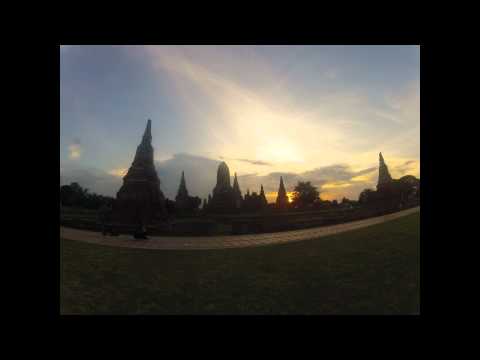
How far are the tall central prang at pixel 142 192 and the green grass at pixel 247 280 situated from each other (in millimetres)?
8869

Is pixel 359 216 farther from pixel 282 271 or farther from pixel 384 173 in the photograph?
pixel 384 173

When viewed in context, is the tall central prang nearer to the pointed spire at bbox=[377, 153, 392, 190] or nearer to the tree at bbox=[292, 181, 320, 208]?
the tree at bbox=[292, 181, 320, 208]

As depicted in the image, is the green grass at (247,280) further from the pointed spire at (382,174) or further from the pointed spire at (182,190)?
the pointed spire at (182,190)

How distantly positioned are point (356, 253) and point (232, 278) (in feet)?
15.3

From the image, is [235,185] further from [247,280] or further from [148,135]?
[247,280]

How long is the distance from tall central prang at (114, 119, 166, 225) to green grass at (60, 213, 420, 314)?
887 centimetres

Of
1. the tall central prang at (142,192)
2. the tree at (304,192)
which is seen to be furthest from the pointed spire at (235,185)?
the tall central prang at (142,192)

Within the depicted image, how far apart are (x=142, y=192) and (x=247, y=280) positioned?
15.1 metres

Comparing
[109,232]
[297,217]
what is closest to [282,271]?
[109,232]

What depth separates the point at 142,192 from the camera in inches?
693

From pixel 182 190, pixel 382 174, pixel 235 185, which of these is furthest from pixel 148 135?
pixel 382 174

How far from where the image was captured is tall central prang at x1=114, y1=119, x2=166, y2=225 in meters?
16.8
